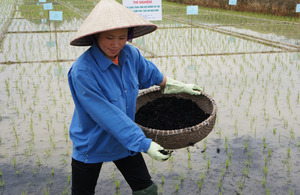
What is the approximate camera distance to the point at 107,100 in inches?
60.9

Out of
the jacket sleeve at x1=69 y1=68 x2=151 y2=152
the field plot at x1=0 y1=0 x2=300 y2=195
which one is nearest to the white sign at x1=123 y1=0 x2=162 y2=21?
the field plot at x1=0 y1=0 x2=300 y2=195

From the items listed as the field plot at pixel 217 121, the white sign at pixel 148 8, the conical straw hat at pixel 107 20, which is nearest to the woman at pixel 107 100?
the conical straw hat at pixel 107 20

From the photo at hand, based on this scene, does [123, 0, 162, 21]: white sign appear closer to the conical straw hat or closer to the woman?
the woman

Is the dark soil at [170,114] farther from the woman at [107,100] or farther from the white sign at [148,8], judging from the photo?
the white sign at [148,8]

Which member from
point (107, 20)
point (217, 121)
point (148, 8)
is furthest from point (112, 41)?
point (148, 8)

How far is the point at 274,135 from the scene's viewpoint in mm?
3006

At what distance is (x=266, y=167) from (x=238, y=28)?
20.4 ft

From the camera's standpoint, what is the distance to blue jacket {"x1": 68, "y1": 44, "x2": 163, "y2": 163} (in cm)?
151

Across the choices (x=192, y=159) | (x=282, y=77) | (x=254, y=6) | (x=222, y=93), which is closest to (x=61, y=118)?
(x=192, y=159)

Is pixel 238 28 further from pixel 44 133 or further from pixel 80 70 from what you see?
pixel 80 70

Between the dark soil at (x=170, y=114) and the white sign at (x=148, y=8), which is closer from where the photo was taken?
the dark soil at (x=170, y=114)

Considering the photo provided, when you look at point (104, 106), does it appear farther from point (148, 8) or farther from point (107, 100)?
point (148, 8)

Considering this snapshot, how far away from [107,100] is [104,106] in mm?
37

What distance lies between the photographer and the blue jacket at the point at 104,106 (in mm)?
1512
